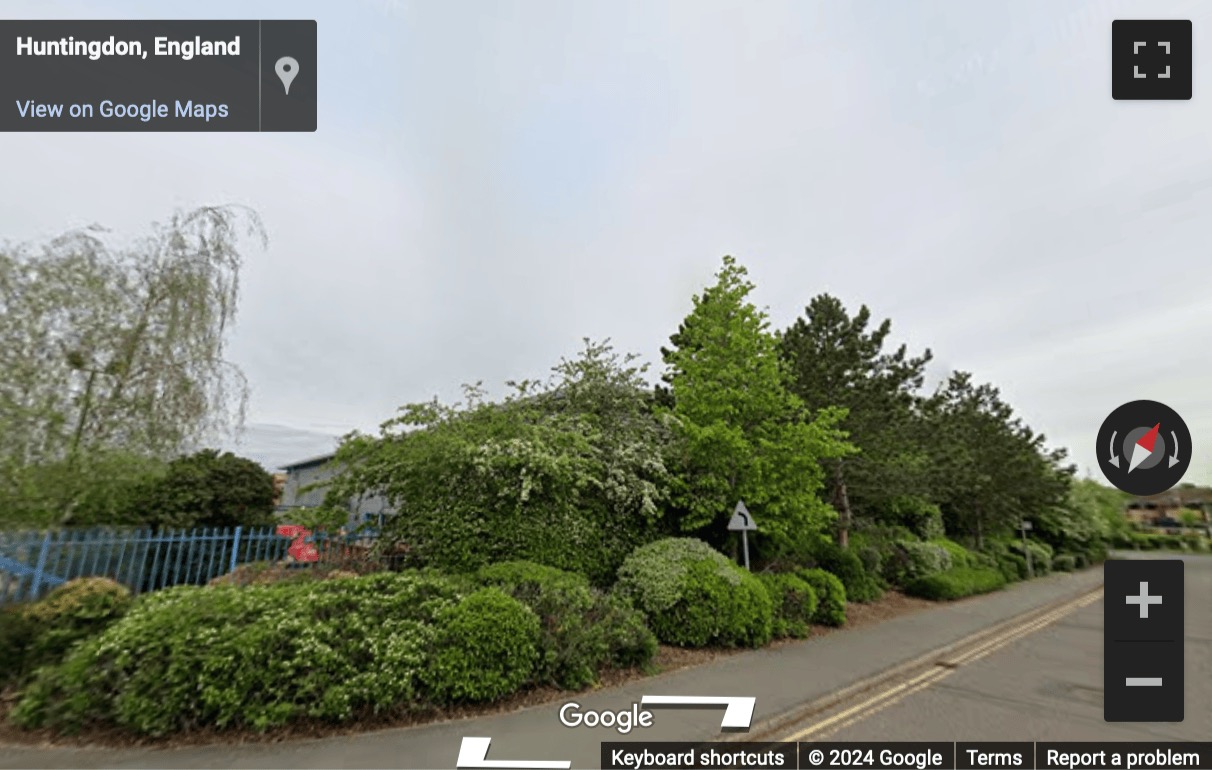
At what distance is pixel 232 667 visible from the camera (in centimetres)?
448

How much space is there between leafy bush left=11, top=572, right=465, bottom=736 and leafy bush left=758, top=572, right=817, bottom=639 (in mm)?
6034

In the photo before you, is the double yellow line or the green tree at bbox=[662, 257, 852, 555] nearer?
the double yellow line

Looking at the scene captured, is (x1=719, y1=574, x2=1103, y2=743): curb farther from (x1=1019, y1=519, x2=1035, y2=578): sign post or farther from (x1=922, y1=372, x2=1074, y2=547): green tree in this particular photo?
(x1=1019, y1=519, x2=1035, y2=578): sign post

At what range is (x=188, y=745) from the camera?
167 inches

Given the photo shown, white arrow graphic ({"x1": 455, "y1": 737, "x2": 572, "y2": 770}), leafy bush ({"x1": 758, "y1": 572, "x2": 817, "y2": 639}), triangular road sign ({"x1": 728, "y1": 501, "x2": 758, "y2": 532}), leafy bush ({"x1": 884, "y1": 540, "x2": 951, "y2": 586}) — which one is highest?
triangular road sign ({"x1": 728, "y1": 501, "x2": 758, "y2": 532})

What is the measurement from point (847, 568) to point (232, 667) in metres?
12.7

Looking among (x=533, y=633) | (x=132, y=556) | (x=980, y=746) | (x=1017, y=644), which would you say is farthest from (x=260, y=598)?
(x=1017, y=644)

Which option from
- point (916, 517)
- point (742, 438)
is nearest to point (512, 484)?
point (742, 438)

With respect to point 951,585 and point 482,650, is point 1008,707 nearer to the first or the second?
point 482,650

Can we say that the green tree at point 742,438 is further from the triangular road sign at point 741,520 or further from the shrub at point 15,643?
the shrub at point 15,643

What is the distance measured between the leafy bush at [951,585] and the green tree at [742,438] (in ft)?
20.3

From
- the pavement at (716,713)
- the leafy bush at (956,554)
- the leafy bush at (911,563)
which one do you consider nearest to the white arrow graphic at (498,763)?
the pavement at (716,713)

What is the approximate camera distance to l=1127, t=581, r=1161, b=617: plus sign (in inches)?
171

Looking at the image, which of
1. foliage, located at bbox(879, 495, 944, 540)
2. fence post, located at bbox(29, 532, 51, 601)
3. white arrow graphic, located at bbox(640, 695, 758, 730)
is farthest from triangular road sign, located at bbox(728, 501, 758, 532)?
foliage, located at bbox(879, 495, 944, 540)
